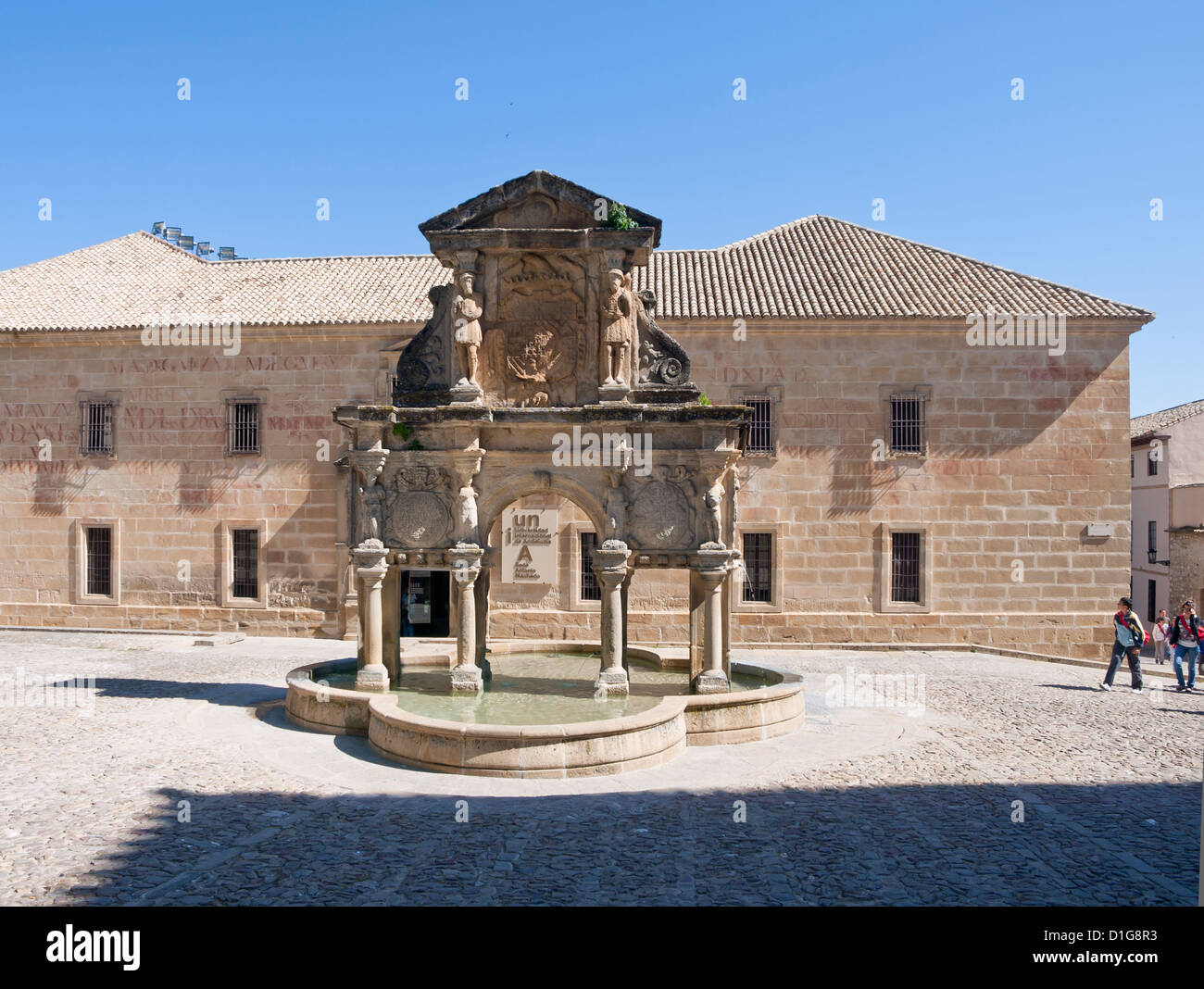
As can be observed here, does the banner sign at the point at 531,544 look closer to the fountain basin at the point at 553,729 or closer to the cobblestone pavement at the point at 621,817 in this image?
the fountain basin at the point at 553,729

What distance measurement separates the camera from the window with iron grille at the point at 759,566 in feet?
69.9

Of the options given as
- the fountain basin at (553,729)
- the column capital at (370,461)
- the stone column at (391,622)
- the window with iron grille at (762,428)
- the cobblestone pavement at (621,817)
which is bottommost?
the cobblestone pavement at (621,817)

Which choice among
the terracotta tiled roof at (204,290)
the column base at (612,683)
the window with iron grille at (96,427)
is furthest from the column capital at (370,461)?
the window with iron grille at (96,427)

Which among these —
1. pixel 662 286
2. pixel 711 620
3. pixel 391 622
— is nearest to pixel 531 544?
pixel 662 286

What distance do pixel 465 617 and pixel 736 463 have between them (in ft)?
28.9

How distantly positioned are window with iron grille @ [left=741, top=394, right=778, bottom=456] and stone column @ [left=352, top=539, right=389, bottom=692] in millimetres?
11421

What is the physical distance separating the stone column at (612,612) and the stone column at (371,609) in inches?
109

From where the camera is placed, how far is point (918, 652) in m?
20.3

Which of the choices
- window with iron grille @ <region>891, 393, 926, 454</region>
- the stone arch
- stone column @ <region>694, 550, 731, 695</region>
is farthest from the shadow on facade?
window with iron grille @ <region>891, 393, 926, 454</region>

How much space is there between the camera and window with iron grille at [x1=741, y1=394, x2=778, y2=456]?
2119 cm

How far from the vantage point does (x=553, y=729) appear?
30.1 ft
